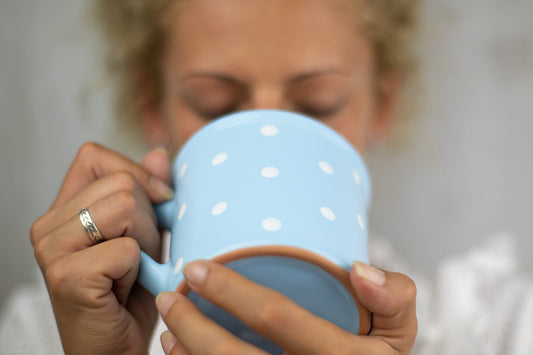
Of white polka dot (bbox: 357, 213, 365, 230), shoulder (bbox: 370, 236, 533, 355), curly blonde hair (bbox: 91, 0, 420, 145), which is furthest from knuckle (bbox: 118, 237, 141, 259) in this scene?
shoulder (bbox: 370, 236, 533, 355)

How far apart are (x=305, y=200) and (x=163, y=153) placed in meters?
0.23

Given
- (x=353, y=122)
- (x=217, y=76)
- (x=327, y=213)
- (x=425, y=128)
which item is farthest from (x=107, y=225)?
(x=425, y=128)

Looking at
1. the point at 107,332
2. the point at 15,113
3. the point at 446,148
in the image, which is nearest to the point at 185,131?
the point at 107,332

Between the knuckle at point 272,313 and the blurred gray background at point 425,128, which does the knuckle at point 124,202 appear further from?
the blurred gray background at point 425,128

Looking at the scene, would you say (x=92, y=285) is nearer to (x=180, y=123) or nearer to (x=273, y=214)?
(x=273, y=214)

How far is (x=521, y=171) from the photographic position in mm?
1415

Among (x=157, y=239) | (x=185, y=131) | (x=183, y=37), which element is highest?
(x=183, y=37)

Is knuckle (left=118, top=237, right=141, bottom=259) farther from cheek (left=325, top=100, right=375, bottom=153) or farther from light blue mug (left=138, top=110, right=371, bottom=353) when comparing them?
cheek (left=325, top=100, right=375, bottom=153)

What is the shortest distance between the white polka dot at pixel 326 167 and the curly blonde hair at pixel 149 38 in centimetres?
48

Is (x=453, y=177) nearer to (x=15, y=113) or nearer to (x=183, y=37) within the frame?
(x=183, y=37)

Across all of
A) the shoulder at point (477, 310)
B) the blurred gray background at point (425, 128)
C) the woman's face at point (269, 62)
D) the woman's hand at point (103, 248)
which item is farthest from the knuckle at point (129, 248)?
the blurred gray background at point (425, 128)

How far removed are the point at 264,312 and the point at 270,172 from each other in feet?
0.38

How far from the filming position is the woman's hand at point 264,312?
40 cm

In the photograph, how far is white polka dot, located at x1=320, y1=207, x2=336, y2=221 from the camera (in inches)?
16.8
